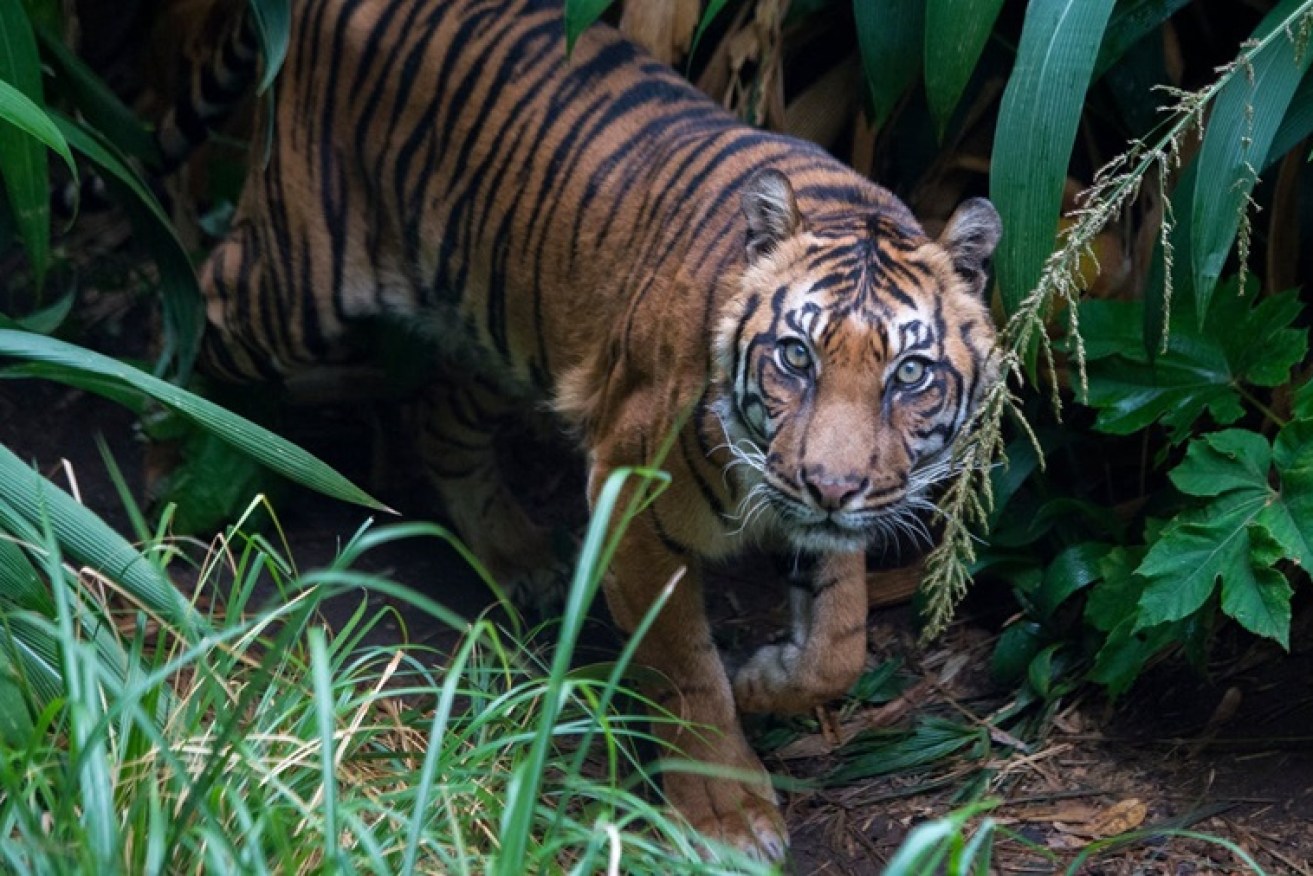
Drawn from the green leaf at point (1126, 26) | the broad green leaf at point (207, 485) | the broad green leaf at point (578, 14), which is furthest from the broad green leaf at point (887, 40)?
the broad green leaf at point (207, 485)

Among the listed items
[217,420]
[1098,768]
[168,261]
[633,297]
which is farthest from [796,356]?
[168,261]

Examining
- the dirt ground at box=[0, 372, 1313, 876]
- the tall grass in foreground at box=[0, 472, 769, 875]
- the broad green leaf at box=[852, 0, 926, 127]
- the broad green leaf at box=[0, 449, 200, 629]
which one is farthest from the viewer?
the broad green leaf at box=[852, 0, 926, 127]

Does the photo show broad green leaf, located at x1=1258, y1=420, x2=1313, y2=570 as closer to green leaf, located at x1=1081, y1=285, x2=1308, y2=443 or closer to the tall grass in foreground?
green leaf, located at x1=1081, y1=285, x2=1308, y2=443

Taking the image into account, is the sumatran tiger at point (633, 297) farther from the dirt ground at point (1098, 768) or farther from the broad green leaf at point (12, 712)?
the broad green leaf at point (12, 712)

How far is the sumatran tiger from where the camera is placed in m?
2.96

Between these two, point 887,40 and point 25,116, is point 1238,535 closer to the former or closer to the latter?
point 887,40

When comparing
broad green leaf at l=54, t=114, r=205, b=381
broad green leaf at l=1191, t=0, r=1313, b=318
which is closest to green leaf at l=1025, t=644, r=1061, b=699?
broad green leaf at l=1191, t=0, r=1313, b=318

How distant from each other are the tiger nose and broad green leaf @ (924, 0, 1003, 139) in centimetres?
93

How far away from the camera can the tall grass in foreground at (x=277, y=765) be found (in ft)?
6.42

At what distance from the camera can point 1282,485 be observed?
3178 millimetres

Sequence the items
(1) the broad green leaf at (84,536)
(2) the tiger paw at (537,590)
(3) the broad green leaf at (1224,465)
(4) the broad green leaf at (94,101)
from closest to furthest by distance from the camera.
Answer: (1) the broad green leaf at (84,536)
(3) the broad green leaf at (1224,465)
(4) the broad green leaf at (94,101)
(2) the tiger paw at (537,590)

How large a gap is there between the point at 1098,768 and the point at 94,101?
9.28 ft

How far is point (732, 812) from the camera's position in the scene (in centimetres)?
342

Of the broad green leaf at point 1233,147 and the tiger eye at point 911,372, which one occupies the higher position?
the broad green leaf at point 1233,147
